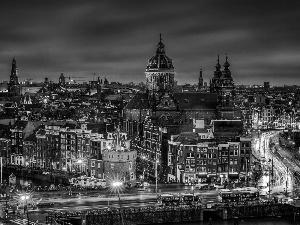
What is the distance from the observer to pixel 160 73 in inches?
3162

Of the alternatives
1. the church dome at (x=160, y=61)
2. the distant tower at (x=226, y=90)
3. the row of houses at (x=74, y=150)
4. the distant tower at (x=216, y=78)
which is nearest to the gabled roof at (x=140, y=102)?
the church dome at (x=160, y=61)

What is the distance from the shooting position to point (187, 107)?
246 ft

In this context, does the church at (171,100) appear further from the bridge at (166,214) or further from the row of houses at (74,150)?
the bridge at (166,214)

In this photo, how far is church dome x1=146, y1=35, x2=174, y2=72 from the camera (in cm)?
Answer: 8062

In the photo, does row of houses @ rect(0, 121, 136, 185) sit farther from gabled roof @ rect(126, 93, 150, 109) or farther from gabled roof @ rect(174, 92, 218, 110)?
gabled roof @ rect(174, 92, 218, 110)

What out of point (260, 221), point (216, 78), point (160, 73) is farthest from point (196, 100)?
point (260, 221)

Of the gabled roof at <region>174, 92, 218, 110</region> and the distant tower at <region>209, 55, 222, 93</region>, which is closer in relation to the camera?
the gabled roof at <region>174, 92, 218, 110</region>

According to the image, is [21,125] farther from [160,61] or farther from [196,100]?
[196,100]

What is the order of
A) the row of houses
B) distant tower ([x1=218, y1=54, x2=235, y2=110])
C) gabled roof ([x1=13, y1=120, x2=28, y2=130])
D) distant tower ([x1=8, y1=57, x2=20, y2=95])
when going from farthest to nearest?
distant tower ([x1=8, y1=57, x2=20, y2=95]) < gabled roof ([x1=13, y1=120, x2=28, y2=130]) < distant tower ([x1=218, y1=54, x2=235, y2=110]) < the row of houses

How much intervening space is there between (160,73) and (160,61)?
1.48 m

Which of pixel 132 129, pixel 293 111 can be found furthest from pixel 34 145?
pixel 293 111

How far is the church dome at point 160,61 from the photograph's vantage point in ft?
265

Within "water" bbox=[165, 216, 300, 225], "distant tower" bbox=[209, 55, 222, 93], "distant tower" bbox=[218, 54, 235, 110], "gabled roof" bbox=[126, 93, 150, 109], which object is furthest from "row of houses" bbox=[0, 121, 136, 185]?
"distant tower" bbox=[209, 55, 222, 93]

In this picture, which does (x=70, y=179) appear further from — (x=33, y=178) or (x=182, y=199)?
(x=182, y=199)
